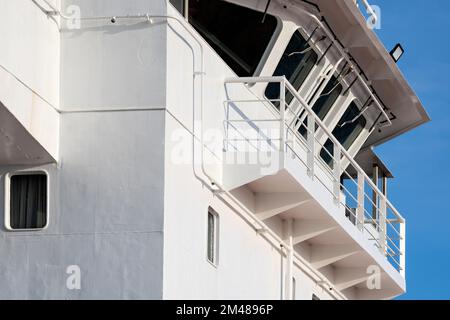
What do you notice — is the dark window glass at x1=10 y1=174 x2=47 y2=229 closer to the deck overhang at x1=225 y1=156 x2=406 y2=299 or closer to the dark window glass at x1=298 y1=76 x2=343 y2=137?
the deck overhang at x1=225 y1=156 x2=406 y2=299

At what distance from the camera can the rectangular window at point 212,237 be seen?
21125 mm

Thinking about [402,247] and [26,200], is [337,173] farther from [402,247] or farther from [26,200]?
[26,200]

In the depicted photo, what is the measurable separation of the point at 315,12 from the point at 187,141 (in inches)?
209

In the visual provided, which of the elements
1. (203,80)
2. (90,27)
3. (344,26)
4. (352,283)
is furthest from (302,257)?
(90,27)

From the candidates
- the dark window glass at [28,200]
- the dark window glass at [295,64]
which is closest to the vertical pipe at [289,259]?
the dark window glass at [295,64]

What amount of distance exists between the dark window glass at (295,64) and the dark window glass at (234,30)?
0.68 m

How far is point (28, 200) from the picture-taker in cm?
1986

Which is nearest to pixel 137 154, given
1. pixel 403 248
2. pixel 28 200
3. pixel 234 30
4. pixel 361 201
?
pixel 28 200

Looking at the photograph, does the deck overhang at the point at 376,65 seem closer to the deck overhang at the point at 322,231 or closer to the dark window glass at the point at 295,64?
the dark window glass at the point at 295,64

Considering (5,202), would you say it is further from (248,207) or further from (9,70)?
(248,207)

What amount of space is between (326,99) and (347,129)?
183 cm

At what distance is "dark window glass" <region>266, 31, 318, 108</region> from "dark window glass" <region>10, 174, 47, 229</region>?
17.1 feet

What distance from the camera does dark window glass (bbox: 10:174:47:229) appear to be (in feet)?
64.9

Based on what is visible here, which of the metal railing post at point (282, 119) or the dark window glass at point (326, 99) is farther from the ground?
the dark window glass at point (326, 99)
